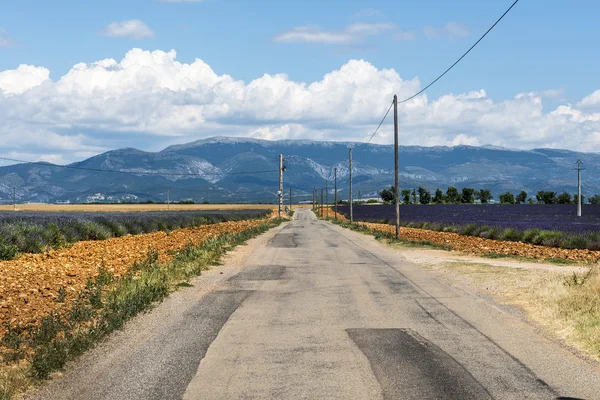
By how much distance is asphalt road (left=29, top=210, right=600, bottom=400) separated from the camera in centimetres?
748

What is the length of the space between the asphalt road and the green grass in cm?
24

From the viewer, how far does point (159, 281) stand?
15.4 meters

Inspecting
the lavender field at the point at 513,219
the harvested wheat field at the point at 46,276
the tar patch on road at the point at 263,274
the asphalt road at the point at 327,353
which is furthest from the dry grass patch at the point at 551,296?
the lavender field at the point at 513,219

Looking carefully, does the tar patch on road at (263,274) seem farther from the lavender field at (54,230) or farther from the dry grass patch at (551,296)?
the lavender field at (54,230)

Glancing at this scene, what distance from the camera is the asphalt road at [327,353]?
295 inches

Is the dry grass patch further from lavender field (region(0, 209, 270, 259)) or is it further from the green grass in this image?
lavender field (region(0, 209, 270, 259))

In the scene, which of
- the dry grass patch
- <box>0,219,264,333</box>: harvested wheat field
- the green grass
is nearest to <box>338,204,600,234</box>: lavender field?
the dry grass patch

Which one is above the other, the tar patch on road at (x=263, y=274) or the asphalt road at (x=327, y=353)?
the asphalt road at (x=327, y=353)

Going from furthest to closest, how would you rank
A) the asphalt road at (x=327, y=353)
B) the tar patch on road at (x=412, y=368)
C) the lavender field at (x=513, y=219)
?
1. the lavender field at (x=513, y=219)
2. the asphalt road at (x=327, y=353)
3. the tar patch on road at (x=412, y=368)

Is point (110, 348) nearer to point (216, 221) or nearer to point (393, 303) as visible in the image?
point (393, 303)

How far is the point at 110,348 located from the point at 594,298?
8.92m

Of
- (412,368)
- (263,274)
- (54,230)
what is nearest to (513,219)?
(54,230)

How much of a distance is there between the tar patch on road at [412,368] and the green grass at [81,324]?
386cm

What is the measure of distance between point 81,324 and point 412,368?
17.6 ft
